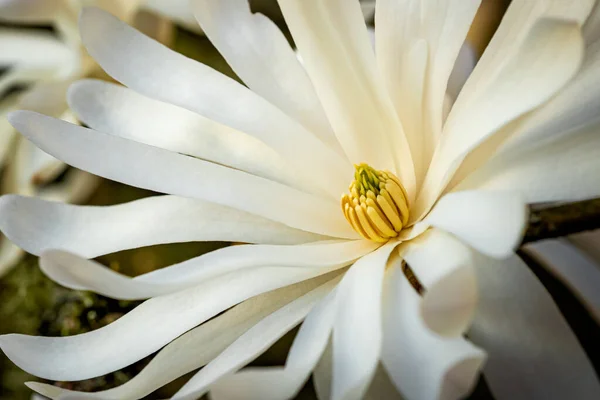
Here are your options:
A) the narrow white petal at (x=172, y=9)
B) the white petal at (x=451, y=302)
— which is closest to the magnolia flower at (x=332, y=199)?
the white petal at (x=451, y=302)

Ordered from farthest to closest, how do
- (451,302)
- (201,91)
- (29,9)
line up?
1. (29,9)
2. (201,91)
3. (451,302)

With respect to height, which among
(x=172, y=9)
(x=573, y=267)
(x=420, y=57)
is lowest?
(x=573, y=267)

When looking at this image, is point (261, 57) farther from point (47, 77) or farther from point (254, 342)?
point (47, 77)

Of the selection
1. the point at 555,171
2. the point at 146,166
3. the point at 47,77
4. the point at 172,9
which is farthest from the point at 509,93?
the point at 47,77

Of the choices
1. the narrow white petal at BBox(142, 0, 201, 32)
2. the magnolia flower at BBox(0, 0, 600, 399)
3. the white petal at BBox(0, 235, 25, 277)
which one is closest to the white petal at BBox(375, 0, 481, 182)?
the magnolia flower at BBox(0, 0, 600, 399)

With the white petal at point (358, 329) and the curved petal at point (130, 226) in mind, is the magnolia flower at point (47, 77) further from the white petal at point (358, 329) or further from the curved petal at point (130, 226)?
the white petal at point (358, 329)
